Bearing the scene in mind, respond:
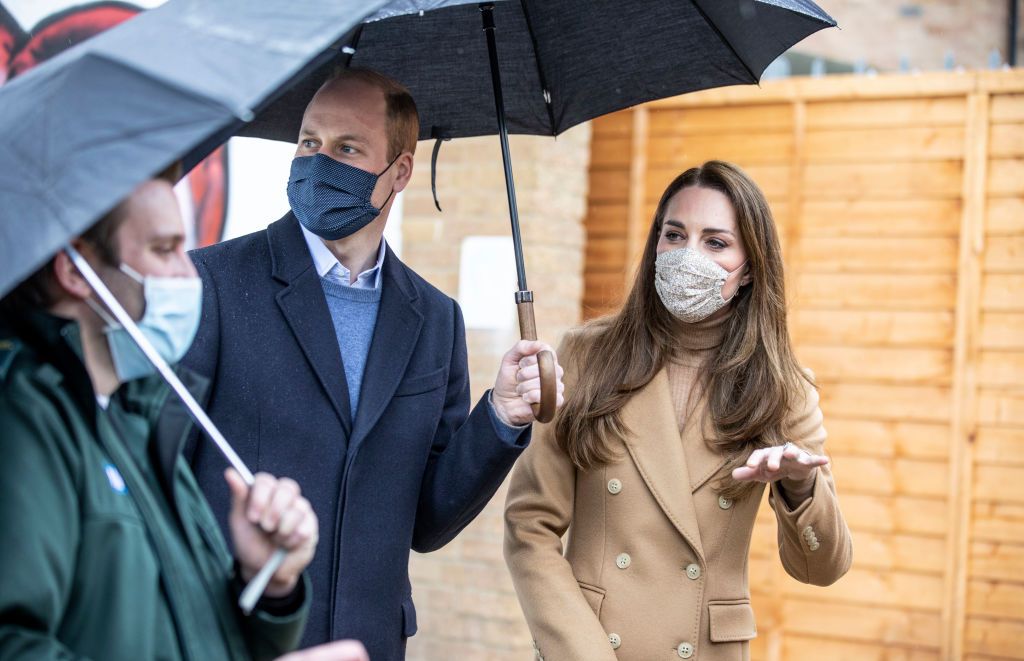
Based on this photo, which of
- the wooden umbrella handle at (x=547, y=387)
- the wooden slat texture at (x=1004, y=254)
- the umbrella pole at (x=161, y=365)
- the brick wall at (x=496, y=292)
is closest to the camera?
the umbrella pole at (x=161, y=365)

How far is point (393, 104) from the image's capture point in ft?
9.59

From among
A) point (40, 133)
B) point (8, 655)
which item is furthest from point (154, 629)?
point (40, 133)

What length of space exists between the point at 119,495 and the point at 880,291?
464 cm

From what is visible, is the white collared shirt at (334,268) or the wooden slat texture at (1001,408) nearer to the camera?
the white collared shirt at (334,268)

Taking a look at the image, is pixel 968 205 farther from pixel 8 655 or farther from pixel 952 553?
pixel 8 655

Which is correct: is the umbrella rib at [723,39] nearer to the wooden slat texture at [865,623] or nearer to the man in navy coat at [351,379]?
the man in navy coat at [351,379]

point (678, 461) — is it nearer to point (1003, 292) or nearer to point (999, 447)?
point (999, 447)

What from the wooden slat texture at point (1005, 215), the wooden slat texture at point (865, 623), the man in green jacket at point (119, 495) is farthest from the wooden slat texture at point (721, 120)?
the man in green jacket at point (119, 495)

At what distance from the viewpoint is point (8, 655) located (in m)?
1.55

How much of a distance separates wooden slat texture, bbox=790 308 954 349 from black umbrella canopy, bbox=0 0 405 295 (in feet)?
14.7

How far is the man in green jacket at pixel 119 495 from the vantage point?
5.37 feet

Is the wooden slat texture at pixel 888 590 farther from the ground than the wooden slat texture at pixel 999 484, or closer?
closer

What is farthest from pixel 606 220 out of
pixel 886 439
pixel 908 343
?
pixel 886 439

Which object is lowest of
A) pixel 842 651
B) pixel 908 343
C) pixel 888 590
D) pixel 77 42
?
pixel 842 651
